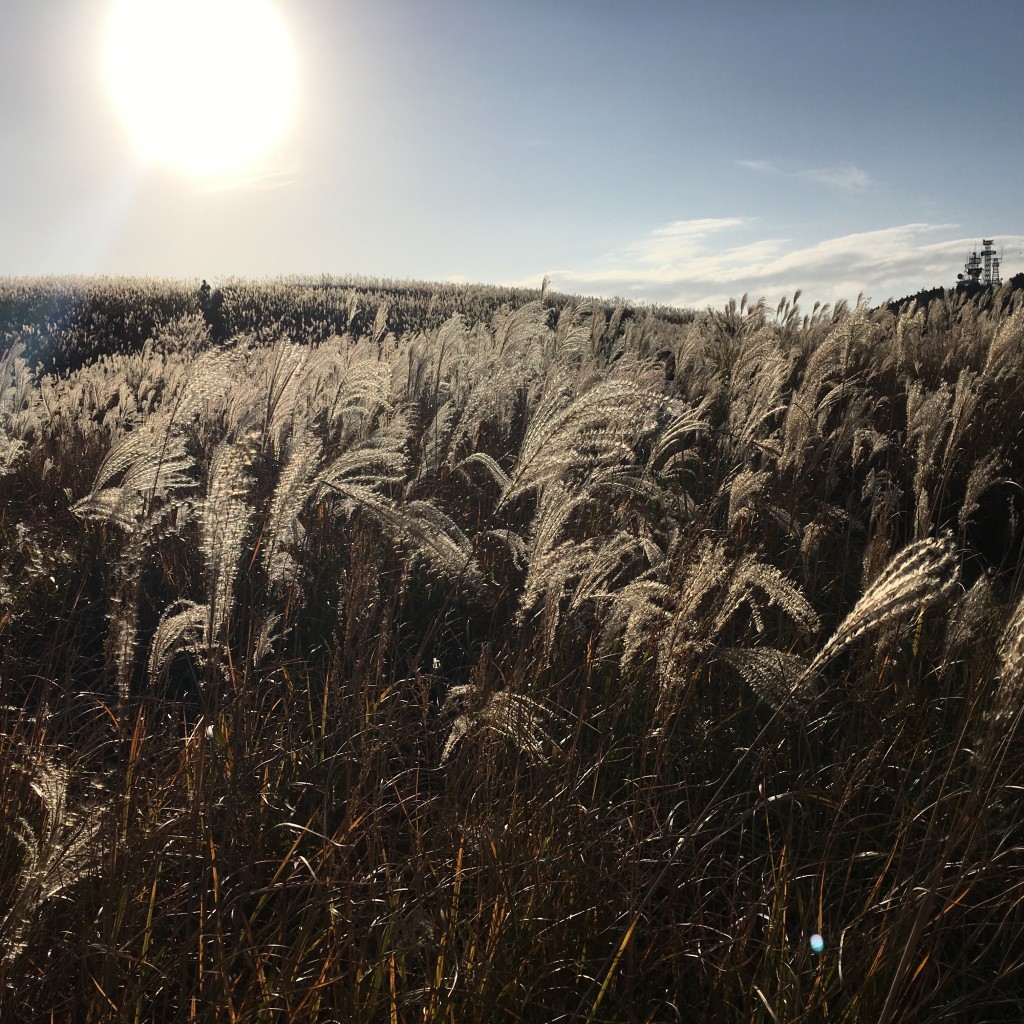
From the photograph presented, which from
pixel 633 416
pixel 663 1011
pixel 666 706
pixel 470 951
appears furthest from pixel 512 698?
pixel 633 416

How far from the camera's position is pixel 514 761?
2.12 metres

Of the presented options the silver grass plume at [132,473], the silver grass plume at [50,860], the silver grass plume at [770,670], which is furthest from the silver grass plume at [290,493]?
the silver grass plume at [770,670]

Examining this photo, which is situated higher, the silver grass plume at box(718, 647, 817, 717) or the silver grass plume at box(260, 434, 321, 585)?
the silver grass plume at box(260, 434, 321, 585)

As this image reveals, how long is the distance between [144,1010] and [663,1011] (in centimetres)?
91

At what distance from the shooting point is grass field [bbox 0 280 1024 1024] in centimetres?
148

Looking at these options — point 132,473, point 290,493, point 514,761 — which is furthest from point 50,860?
point 514,761

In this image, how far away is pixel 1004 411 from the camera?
4.72 meters

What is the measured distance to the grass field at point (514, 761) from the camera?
148 centimetres

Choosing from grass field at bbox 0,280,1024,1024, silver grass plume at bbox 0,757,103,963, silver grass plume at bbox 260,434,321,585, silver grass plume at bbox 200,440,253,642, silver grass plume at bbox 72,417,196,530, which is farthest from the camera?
silver grass plume at bbox 72,417,196,530

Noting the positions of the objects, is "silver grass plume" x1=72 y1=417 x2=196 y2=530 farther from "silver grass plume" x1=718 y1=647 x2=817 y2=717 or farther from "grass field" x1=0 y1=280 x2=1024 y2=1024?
"silver grass plume" x1=718 y1=647 x2=817 y2=717

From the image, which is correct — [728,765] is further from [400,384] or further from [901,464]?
Result: [400,384]

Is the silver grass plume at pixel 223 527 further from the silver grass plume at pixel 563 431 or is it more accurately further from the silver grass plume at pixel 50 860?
the silver grass plume at pixel 563 431

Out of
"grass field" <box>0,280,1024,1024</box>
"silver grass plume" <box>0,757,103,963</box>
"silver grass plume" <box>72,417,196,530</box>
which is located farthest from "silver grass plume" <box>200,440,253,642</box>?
"silver grass plume" <box>0,757,103,963</box>

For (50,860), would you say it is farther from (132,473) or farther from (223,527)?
(132,473)
